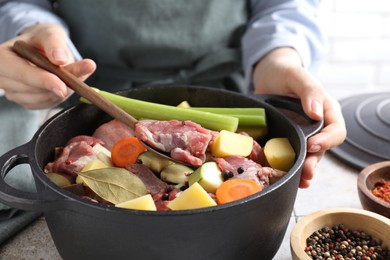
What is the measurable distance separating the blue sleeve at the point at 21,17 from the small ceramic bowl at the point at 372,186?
29.7 inches

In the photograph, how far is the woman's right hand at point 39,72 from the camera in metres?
1.04

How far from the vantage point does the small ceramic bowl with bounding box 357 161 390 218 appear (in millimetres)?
986

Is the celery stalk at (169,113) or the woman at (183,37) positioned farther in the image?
the woman at (183,37)

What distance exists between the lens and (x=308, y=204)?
1.14 metres

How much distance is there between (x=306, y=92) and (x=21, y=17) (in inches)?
30.2

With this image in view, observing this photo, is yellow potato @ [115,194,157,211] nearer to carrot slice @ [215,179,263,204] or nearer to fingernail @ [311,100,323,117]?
carrot slice @ [215,179,263,204]

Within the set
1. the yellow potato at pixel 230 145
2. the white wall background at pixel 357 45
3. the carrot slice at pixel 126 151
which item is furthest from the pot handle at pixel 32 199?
the white wall background at pixel 357 45

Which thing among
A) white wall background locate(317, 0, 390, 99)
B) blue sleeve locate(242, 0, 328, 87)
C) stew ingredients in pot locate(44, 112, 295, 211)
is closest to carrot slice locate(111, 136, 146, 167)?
stew ingredients in pot locate(44, 112, 295, 211)

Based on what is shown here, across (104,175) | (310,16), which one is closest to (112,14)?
(310,16)

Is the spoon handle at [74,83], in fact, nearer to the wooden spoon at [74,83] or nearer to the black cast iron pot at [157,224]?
the wooden spoon at [74,83]

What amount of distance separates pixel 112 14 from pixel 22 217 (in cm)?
61

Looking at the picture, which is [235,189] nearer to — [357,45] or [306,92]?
[306,92]

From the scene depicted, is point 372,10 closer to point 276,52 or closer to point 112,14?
point 276,52

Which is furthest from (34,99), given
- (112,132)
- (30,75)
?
(112,132)
